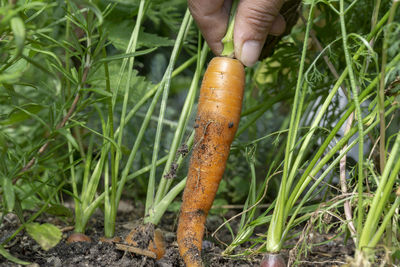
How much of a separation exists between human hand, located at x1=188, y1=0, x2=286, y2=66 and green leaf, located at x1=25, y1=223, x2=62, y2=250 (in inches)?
20.8

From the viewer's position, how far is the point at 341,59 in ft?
4.23

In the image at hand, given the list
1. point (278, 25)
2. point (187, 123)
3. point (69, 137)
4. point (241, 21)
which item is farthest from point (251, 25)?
point (69, 137)

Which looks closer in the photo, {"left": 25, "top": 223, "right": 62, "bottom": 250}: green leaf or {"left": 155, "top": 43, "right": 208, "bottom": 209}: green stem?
{"left": 25, "top": 223, "right": 62, "bottom": 250}: green leaf

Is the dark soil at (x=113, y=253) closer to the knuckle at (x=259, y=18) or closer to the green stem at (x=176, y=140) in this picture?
the green stem at (x=176, y=140)

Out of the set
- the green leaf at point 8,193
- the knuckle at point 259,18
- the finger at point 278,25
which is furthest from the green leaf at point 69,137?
the finger at point 278,25

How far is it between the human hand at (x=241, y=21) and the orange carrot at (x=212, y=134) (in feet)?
0.13

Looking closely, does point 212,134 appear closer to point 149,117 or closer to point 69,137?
point 149,117

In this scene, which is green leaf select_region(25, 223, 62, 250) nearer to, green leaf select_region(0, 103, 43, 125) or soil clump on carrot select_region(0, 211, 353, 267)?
soil clump on carrot select_region(0, 211, 353, 267)

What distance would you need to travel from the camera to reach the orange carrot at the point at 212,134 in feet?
3.31

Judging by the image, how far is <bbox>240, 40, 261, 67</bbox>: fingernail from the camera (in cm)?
99

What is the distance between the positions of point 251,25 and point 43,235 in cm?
60

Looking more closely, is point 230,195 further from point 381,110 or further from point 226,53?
point 381,110

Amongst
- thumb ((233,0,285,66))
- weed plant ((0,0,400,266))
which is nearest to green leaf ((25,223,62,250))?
weed plant ((0,0,400,266))

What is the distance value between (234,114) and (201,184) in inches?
6.9
